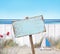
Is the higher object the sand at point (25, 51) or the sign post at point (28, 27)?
the sign post at point (28, 27)

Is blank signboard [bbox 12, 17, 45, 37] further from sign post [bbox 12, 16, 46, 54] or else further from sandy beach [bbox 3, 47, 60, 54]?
sandy beach [bbox 3, 47, 60, 54]

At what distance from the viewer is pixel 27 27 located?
424 centimetres

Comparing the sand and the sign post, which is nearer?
the sign post

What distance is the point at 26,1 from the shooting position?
5352 millimetres

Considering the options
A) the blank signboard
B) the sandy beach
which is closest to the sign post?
the blank signboard

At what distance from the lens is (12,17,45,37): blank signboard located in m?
4.17

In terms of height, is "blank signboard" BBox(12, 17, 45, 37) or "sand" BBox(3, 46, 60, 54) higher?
"blank signboard" BBox(12, 17, 45, 37)

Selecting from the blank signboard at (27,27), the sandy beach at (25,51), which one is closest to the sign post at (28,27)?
the blank signboard at (27,27)

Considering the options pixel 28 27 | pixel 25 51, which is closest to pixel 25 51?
pixel 25 51

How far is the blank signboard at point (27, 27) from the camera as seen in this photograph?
4.17 metres

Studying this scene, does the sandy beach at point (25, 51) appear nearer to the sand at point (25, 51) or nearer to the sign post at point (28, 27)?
the sand at point (25, 51)

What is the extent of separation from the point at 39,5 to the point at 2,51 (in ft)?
4.35

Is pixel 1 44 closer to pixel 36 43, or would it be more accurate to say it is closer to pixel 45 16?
pixel 36 43

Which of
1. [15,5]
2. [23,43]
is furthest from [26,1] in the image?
[23,43]
